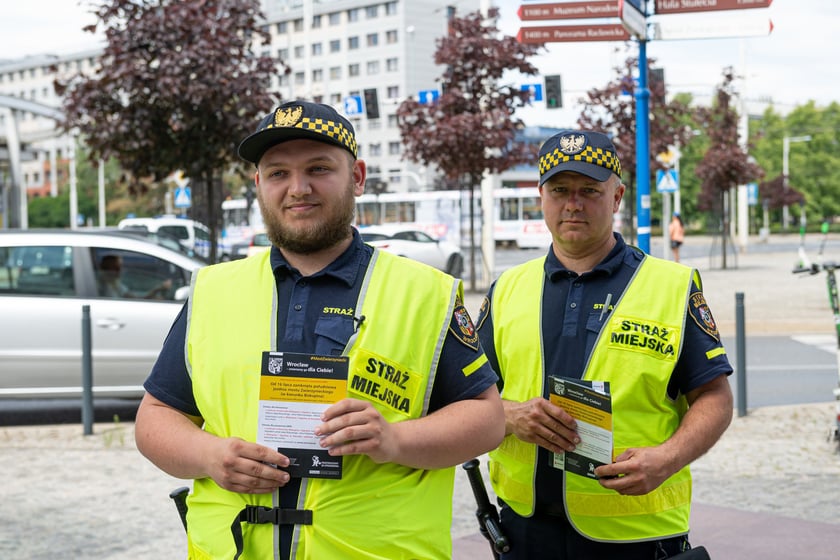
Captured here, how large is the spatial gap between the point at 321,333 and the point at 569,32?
6251 millimetres

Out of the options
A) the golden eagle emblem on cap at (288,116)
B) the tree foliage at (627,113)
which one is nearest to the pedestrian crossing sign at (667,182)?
the tree foliage at (627,113)

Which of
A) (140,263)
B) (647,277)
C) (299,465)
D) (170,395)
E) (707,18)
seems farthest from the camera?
(140,263)

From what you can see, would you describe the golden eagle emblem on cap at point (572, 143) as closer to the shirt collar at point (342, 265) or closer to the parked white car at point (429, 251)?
the shirt collar at point (342, 265)

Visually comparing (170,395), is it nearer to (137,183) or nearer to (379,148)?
(137,183)

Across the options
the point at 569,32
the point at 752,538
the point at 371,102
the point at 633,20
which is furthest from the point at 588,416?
the point at 371,102

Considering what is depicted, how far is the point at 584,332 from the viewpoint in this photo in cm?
316

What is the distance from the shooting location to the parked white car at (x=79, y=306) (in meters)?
9.84

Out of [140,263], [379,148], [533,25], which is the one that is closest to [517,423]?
[533,25]

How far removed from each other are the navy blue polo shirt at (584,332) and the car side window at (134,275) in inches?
287

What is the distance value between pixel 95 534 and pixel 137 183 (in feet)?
24.6

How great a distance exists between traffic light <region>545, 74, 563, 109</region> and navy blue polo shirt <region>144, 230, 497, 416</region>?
24.4 m

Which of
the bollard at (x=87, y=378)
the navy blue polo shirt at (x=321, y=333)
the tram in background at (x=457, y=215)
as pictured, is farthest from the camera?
the tram in background at (x=457, y=215)

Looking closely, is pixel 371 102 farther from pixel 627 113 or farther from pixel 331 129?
pixel 331 129

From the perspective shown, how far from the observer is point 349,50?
10712cm
